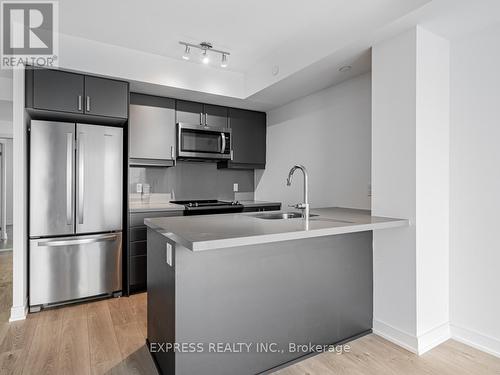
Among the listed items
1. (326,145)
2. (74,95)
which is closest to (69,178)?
(74,95)

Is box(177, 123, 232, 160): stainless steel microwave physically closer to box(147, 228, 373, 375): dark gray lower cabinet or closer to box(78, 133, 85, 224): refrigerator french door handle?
box(78, 133, 85, 224): refrigerator french door handle

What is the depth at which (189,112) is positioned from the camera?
146 inches

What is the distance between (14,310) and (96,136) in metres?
1.68

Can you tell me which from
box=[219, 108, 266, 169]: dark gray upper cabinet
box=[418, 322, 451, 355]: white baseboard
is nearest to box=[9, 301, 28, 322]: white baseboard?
box=[219, 108, 266, 169]: dark gray upper cabinet

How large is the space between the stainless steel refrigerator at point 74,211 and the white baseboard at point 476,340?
3.02 metres

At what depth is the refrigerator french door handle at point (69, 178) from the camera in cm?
276

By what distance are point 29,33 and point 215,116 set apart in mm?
2039

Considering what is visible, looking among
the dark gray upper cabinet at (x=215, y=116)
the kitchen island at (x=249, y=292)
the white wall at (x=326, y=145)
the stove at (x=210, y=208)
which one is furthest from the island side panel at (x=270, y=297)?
the dark gray upper cabinet at (x=215, y=116)

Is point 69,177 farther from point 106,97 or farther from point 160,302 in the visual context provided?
point 160,302

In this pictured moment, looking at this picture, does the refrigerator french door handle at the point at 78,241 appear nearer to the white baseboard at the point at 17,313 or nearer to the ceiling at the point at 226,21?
the white baseboard at the point at 17,313

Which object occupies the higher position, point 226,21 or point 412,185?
point 226,21

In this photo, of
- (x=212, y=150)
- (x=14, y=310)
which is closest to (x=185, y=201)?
(x=212, y=150)

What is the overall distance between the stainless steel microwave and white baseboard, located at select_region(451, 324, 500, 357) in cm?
294

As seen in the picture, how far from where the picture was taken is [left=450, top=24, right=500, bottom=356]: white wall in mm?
1996
